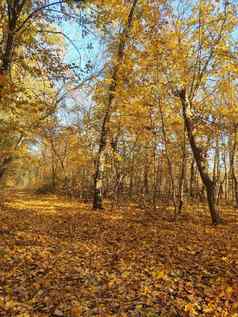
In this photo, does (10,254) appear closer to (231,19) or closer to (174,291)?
(174,291)

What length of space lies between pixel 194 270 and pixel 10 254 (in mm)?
4518

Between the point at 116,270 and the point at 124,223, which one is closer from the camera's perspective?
the point at 116,270

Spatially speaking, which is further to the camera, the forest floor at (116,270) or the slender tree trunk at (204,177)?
the slender tree trunk at (204,177)

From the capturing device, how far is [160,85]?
43.2 feet

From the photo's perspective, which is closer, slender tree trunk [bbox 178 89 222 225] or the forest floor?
the forest floor

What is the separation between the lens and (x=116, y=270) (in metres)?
6.90

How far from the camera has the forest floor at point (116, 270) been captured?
511 centimetres

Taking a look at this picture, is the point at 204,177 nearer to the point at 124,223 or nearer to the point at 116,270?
the point at 124,223

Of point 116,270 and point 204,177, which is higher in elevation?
point 204,177

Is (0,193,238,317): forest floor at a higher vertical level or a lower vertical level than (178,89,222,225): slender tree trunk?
lower

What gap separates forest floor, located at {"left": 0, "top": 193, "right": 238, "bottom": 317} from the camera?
5.11m

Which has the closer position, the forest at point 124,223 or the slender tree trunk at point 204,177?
the forest at point 124,223

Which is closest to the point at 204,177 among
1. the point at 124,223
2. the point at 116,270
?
the point at 124,223

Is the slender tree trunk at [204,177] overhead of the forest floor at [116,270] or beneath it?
overhead
